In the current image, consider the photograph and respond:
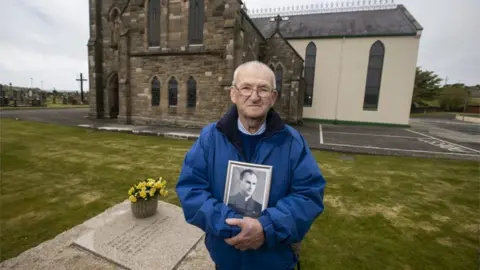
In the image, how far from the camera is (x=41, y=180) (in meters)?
5.86

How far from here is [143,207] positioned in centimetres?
400

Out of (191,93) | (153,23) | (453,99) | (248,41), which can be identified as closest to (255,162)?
(191,93)

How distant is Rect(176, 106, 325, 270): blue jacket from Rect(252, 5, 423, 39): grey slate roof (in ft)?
78.5

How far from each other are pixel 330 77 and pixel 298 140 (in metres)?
23.1

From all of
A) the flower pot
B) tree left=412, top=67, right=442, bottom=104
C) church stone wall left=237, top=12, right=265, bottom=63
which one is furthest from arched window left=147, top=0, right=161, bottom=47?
tree left=412, top=67, right=442, bottom=104

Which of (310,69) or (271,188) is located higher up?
(310,69)

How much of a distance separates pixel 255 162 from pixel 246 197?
26 centimetres

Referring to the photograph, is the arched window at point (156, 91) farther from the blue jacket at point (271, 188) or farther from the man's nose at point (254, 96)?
the man's nose at point (254, 96)

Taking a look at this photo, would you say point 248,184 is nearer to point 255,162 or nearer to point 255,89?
point 255,162

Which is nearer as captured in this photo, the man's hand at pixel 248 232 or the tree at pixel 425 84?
the man's hand at pixel 248 232

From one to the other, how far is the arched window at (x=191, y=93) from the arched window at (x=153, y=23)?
3606 millimetres

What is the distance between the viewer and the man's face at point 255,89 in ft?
5.68

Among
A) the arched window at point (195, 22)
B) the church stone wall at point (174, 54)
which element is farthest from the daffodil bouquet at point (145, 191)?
the arched window at point (195, 22)

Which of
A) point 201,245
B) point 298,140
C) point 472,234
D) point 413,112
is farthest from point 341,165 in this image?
point 413,112
